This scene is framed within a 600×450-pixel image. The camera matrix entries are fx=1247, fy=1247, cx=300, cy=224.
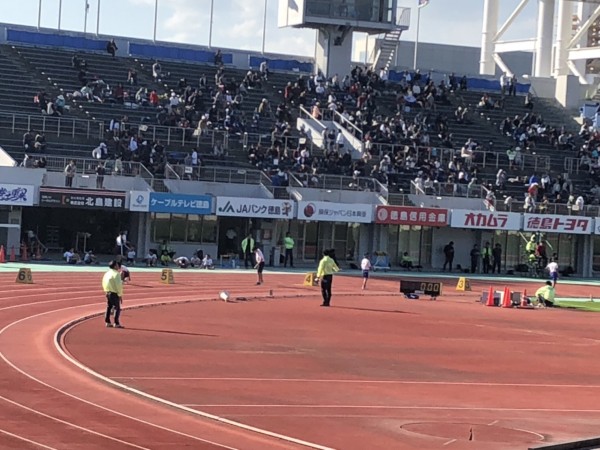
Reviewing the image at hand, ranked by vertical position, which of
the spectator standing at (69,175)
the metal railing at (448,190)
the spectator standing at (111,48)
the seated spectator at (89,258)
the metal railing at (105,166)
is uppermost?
the spectator standing at (111,48)

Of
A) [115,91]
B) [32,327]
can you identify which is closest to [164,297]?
[32,327]

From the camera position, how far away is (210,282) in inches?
1721

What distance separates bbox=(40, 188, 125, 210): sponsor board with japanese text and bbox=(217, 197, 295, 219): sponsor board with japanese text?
16.2 ft

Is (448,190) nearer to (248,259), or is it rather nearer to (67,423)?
(248,259)

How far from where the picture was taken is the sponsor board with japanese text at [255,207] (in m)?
53.3

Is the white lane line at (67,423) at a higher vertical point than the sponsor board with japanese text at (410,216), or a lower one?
lower

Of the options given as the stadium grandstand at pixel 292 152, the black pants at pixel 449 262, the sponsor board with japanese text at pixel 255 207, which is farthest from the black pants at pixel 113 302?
the black pants at pixel 449 262

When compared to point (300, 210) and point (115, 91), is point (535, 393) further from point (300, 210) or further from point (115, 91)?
point (115, 91)

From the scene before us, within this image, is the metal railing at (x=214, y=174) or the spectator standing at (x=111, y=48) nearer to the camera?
the metal railing at (x=214, y=174)

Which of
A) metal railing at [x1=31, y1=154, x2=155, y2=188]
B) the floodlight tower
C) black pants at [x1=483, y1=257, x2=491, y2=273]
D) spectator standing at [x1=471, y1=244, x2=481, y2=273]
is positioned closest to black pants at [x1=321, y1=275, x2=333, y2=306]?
metal railing at [x1=31, y1=154, x2=155, y2=188]

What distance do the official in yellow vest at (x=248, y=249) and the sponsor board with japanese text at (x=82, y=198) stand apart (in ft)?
17.0

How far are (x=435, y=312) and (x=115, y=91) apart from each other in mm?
27944

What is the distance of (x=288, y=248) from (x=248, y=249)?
9.37 feet

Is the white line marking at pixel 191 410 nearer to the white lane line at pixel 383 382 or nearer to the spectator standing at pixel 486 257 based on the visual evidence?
the white lane line at pixel 383 382
